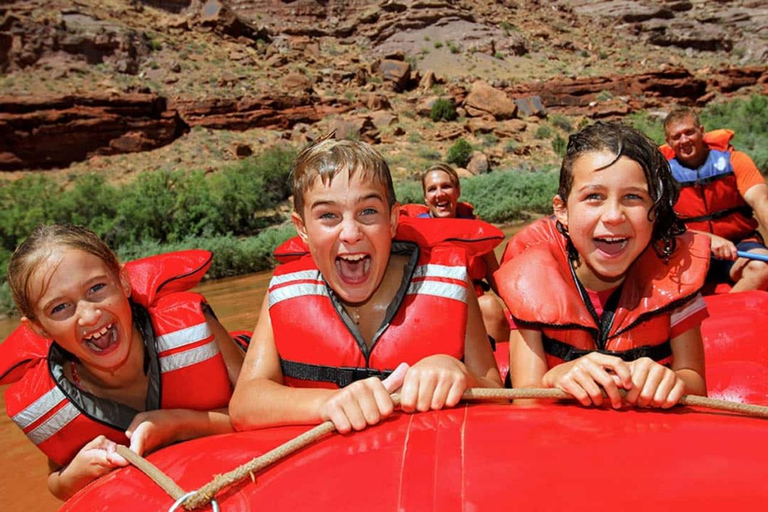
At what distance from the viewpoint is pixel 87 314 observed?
1.83 m

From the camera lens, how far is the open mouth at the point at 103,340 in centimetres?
190

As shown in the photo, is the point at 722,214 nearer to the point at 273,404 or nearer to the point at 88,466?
the point at 273,404

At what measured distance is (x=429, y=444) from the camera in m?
1.26

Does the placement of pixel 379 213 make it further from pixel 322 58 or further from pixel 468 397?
pixel 322 58

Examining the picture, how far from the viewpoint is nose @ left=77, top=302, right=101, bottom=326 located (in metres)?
1.82

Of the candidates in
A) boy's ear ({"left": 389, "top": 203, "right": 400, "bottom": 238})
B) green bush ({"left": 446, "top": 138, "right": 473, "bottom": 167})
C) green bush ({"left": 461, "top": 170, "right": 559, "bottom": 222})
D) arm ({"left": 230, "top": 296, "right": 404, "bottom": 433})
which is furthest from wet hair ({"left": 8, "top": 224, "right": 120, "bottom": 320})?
green bush ({"left": 446, "top": 138, "right": 473, "bottom": 167})

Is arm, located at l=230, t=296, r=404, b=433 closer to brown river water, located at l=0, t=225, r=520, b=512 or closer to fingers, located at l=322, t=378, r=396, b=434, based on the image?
fingers, located at l=322, t=378, r=396, b=434

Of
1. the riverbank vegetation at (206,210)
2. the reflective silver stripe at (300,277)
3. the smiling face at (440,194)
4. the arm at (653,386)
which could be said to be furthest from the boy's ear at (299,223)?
the riverbank vegetation at (206,210)

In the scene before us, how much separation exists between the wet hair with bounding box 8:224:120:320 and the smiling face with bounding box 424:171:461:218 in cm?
291

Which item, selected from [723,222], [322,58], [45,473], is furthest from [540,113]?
[45,473]

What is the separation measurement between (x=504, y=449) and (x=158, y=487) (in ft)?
2.66

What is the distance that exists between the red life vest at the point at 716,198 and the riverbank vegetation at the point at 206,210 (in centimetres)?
745

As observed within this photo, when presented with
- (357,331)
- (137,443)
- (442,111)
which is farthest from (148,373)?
(442,111)

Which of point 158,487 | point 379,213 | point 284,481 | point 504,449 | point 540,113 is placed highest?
point 540,113
